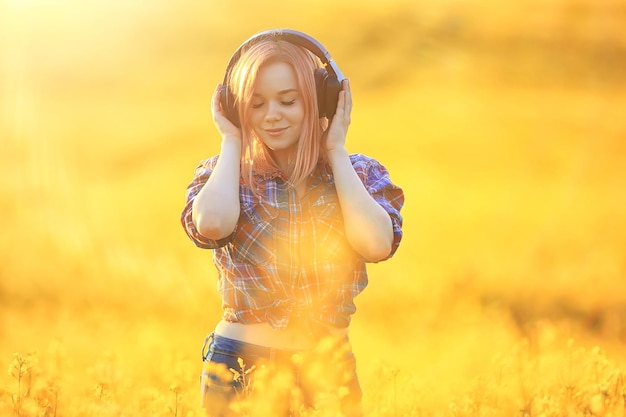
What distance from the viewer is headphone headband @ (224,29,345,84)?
3.58 meters

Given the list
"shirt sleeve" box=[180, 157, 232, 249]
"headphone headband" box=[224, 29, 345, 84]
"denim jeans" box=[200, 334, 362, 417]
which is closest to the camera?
"denim jeans" box=[200, 334, 362, 417]

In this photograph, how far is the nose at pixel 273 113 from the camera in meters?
3.53

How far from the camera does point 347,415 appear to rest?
3449 mm

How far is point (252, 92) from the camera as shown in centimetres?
354

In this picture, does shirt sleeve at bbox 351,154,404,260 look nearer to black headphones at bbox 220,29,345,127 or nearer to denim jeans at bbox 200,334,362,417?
black headphones at bbox 220,29,345,127

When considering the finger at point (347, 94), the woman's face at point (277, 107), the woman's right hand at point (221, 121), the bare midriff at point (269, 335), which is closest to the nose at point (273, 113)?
the woman's face at point (277, 107)

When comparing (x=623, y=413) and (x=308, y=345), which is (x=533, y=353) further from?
(x=308, y=345)

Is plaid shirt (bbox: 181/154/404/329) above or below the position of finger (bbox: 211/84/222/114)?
below

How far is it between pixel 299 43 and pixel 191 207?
70 centimetres

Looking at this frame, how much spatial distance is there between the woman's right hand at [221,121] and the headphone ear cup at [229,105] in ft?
0.06

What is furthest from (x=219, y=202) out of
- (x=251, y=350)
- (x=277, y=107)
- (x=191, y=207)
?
(x=251, y=350)

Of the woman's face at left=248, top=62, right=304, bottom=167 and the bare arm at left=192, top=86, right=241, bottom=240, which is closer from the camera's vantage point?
the bare arm at left=192, top=86, right=241, bottom=240

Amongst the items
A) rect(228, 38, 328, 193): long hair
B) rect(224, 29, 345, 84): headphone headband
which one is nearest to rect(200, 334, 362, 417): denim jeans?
rect(228, 38, 328, 193): long hair

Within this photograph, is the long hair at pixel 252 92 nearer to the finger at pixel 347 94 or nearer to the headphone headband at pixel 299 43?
the headphone headband at pixel 299 43
